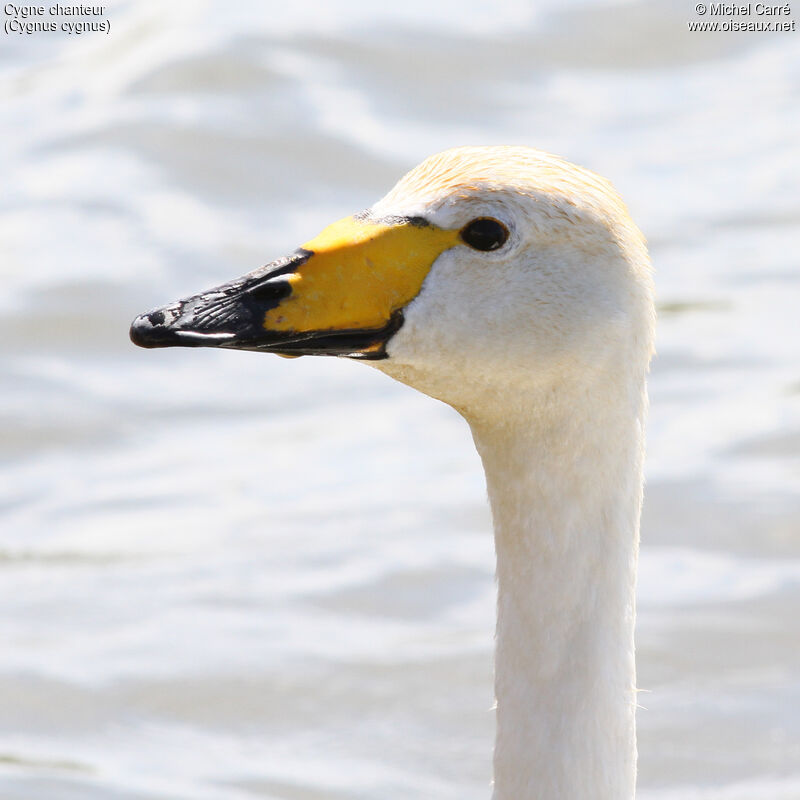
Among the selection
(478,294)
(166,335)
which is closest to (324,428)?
(478,294)

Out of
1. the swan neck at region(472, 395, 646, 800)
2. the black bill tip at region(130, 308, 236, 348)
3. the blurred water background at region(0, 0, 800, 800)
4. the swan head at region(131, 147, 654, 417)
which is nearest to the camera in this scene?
the black bill tip at region(130, 308, 236, 348)

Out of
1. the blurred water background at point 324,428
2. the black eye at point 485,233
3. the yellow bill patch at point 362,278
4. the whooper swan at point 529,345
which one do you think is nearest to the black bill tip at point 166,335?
the whooper swan at point 529,345

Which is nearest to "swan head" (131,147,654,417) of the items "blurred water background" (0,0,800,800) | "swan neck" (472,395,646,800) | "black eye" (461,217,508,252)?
"black eye" (461,217,508,252)

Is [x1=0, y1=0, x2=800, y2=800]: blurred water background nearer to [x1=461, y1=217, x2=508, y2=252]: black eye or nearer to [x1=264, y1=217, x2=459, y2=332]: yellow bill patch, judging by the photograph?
[x1=264, y1=217, x2=459, y2=332]: yellow bill patch

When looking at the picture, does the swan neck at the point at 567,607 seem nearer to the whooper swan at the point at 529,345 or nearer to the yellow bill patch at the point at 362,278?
the whooper swan at the point at 529,345

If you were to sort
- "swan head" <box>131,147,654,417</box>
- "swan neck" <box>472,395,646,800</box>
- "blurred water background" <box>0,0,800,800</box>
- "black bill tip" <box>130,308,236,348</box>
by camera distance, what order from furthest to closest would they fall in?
"blurred water background" <box>0,0,800,800</box>
"swan neck" <box>472,395,646,800</box>
"swan head" <box>131,147,654,417</box>
"black bill tip" <box>130,308,236,348</box>

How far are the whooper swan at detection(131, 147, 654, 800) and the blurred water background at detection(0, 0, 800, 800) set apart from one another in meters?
2.85

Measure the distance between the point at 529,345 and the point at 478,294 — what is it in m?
0.19

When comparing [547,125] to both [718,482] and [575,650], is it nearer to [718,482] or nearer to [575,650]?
[718,482]

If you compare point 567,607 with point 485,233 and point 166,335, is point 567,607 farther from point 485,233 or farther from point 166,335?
point 166,335

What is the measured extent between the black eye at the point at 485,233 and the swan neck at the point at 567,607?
444 millimetres

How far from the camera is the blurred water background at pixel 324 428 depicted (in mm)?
7449

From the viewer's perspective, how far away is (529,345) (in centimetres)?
411

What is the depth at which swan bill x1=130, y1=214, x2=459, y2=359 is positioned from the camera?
4.13 m
